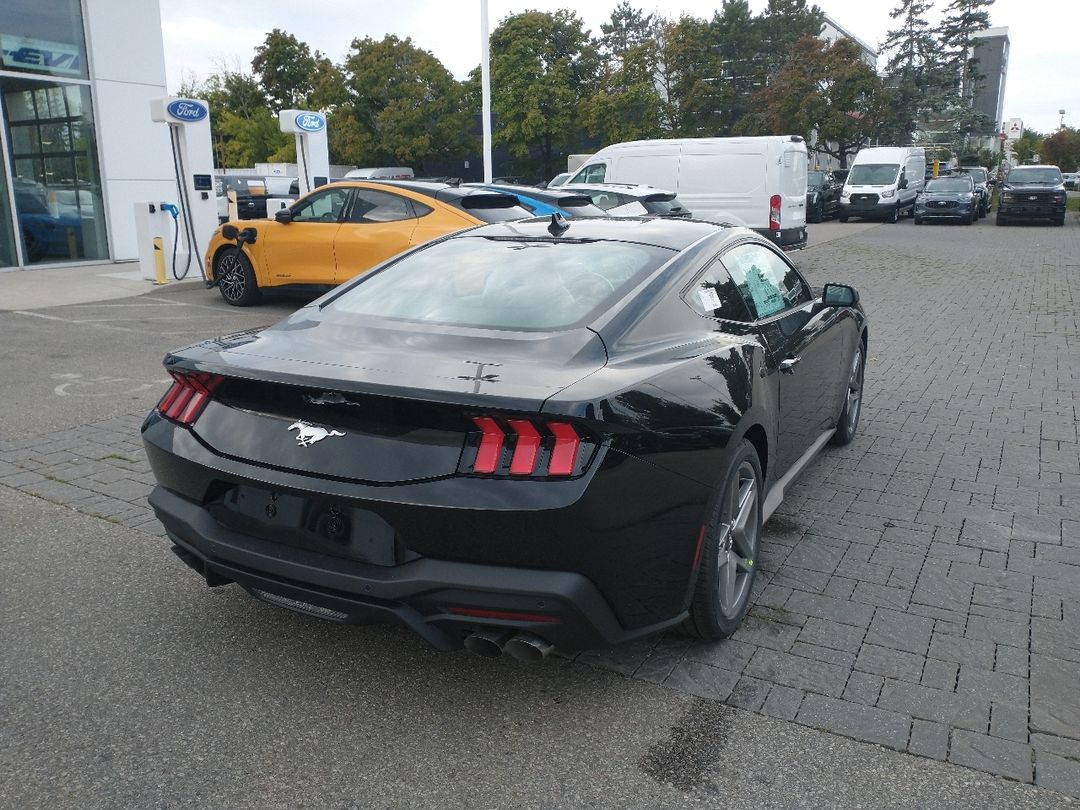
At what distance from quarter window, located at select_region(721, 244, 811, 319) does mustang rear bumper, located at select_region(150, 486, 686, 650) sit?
1.74m

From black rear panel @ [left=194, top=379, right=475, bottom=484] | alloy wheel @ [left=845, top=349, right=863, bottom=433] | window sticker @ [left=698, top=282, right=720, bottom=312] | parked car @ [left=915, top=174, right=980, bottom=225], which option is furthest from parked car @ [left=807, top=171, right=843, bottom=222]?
black rear panel @ [left=194, top=379, right=475, bottom=484]

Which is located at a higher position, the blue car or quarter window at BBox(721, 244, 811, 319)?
the blue car

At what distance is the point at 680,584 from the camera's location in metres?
2.98

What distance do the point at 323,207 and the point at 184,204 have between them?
182 inches

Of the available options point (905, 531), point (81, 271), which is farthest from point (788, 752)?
point (81, 271)

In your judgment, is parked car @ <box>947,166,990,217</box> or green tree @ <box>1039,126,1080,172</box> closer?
parked car @ <box>947,166,990,217</box>

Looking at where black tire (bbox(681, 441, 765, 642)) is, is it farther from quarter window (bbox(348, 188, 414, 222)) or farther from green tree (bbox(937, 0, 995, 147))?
green tree (bbox(937, 0, 995, 147))

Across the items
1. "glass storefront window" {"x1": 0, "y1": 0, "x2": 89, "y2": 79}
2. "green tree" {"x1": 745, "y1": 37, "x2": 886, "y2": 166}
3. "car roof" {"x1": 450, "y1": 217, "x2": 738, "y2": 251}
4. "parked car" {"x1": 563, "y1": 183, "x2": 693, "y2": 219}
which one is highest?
"green tree" {"x1": 745, "y1": 37, "x2": 886, "y2": 166}

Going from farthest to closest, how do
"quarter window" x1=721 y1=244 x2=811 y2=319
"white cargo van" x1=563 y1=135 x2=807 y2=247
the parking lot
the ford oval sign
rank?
Result: 1. "white cargo van" x1=563 y1=135 x2=807 y2=247
2. the ford oval sign
3. "quarter window" x1=721 y1=244 x2=811 y2=319
4. the parking lot

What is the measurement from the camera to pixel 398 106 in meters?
56.9

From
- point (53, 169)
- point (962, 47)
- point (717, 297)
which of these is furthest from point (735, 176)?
point (962, 47)

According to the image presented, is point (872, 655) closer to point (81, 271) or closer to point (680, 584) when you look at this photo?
point (680, 584)

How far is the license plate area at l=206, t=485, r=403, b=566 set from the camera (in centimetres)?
272

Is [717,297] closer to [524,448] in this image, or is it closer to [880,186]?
[524,448]
